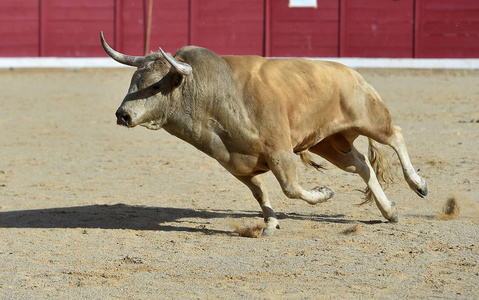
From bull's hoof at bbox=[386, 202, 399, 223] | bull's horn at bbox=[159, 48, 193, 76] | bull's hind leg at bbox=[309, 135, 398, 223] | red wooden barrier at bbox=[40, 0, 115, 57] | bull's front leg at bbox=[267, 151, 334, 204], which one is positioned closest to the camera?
bull's horn at bbox=[159, 48, 193, 76]

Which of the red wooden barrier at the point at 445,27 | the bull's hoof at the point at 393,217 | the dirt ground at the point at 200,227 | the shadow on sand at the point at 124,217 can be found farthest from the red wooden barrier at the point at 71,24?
the bull's hoof at the point at 393,217

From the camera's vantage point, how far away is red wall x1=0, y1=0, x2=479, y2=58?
15.9 meters

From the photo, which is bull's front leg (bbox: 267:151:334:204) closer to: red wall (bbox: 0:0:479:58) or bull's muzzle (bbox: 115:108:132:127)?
bull's muzzle (bbox: 115:108:132:127)

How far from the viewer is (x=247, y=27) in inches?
643

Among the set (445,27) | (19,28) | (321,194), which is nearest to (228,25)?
(19,28)

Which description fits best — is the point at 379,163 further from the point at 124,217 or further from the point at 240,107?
the point at 124,217

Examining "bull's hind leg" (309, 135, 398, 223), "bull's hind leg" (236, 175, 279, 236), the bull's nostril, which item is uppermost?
the bull's nostril

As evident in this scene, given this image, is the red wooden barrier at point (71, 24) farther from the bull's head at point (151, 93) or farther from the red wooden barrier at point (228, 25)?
the bull's head at point (151, 93)

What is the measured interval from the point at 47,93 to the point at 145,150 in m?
4.90

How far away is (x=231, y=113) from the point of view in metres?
4.52

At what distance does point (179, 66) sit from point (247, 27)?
1213cm

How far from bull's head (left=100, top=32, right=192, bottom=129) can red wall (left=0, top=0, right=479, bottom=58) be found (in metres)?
11.5

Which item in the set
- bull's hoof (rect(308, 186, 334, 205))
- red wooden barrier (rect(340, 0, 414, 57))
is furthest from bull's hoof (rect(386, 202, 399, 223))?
red wooden barrier (rect(340, 0, 414, 57))

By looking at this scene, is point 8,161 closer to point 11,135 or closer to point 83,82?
point 11,135
